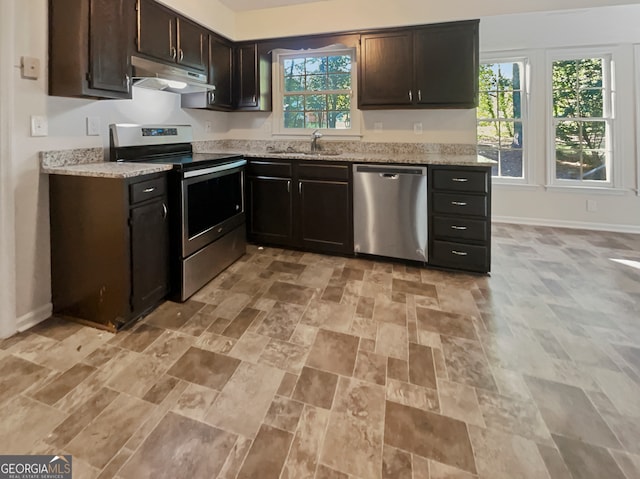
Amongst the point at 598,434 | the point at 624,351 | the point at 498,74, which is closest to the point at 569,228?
the point at 498,74

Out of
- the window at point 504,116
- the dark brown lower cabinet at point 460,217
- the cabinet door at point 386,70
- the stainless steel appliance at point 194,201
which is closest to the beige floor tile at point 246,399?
the stainless steel appliance at point 194,201

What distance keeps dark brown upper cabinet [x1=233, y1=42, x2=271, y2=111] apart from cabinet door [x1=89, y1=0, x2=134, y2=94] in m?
1.56

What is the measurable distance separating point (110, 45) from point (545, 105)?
16.4 feet

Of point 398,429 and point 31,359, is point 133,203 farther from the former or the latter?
point 398,429

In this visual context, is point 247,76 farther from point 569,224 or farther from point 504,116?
point 569,224

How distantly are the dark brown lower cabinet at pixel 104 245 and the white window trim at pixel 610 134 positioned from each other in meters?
4.85

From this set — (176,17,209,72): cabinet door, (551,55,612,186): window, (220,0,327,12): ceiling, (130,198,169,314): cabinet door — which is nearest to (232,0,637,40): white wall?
(220,0,327,12): ceiling

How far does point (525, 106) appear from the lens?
481cm

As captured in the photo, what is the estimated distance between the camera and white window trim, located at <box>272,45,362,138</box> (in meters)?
3.96

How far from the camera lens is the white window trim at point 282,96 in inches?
156

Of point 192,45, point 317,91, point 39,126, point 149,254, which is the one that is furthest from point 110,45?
point 317,91

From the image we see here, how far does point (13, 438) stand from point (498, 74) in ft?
19.5

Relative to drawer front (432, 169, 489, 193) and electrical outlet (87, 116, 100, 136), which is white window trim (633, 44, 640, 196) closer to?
drawer front (432, 169, 489, 193)

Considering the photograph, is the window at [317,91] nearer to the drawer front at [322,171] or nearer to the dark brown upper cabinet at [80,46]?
the drawer front at [322,171]
